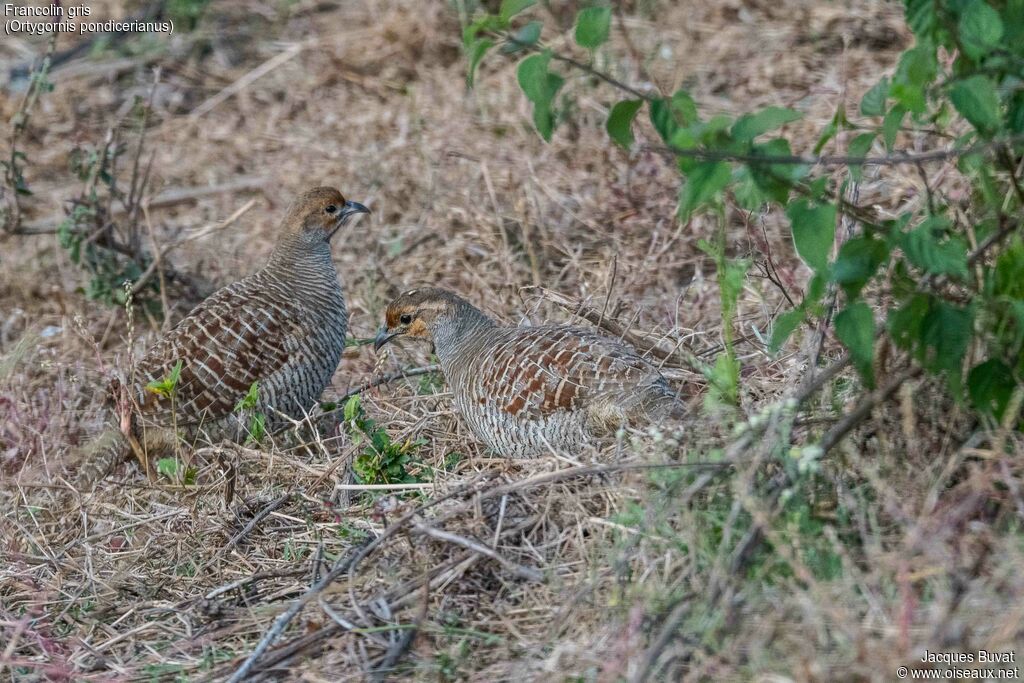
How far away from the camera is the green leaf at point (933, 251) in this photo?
129 inches

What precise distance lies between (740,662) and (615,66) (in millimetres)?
6112

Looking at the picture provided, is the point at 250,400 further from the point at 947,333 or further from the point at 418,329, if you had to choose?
the point at 947,333

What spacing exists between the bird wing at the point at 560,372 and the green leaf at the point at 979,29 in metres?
1.91

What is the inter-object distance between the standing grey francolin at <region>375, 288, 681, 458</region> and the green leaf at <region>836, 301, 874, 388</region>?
127cm

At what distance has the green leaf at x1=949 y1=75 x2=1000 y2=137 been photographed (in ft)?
10.5

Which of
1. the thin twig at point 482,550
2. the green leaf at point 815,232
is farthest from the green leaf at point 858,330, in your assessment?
the thin twig at point 482,550

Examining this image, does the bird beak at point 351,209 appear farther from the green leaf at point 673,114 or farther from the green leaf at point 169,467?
the green leaf at point 673,114

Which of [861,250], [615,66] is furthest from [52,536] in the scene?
[615,66]

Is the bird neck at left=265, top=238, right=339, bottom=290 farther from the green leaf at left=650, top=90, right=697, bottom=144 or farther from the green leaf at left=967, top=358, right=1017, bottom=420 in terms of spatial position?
the green leaf at left=967, top=358, right=1017, bottom=420

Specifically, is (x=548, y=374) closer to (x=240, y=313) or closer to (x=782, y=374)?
(x=782, y=374)

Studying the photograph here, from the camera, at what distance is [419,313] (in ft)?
19.7

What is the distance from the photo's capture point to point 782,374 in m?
5.14

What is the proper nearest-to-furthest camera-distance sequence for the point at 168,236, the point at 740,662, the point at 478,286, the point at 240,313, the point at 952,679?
the point at 952,679 → the point at 740,662 → the point at 240,313 → the point at 478,286 → the point at 168,236

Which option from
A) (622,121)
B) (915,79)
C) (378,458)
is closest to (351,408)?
(378,458)
